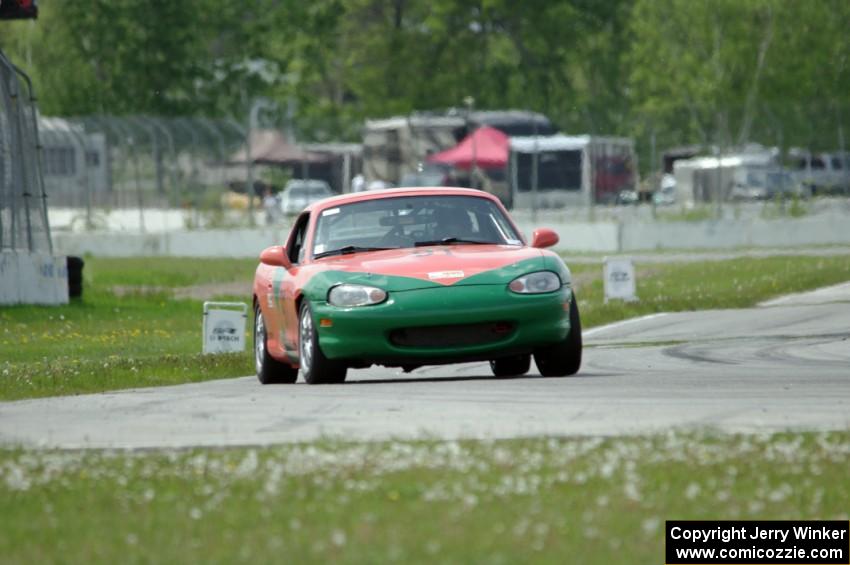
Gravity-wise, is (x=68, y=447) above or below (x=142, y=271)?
above

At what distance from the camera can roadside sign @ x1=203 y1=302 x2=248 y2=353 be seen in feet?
62.8

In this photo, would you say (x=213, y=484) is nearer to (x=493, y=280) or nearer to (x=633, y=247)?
(x=493, y=280)

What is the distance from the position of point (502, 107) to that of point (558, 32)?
3.80 m

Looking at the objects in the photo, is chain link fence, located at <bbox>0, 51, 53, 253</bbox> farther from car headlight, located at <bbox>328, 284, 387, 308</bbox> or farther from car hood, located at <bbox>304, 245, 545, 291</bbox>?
car headlight, located at <bbox>328, 284, 387, 308</bbox>

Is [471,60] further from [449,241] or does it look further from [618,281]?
[449,241]

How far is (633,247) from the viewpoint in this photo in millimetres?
42969

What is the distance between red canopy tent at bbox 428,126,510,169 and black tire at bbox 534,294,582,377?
3874 cm

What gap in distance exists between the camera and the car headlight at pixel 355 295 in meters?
13.7

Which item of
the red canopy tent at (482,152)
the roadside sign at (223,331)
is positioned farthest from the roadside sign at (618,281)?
the red canopy tent at (482,152)

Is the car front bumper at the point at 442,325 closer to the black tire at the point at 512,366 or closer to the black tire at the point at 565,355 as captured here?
the black tire at the point at 565,355

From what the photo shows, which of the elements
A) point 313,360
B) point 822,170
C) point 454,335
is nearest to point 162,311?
point 313,360

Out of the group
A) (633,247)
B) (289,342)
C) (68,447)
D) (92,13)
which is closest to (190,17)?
(92,13)


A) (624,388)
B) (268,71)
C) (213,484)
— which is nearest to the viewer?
(213,484)

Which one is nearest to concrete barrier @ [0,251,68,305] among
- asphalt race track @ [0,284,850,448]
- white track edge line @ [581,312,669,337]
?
white track edge line @ [581,312,669,337]
